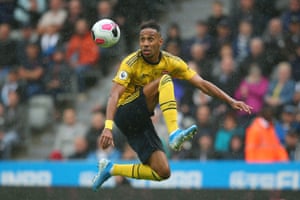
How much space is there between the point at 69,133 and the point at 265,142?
13.2 ft

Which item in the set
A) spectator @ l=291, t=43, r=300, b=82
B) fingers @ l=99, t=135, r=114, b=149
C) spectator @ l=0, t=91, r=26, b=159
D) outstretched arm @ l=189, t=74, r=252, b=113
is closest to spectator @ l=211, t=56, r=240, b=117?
spectator @ l=291, t=43, r=300, b=82

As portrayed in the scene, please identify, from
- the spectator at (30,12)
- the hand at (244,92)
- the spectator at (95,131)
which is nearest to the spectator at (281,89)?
the hand at (244,92)

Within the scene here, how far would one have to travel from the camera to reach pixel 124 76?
9.43 metres

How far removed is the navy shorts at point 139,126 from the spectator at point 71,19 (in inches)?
264

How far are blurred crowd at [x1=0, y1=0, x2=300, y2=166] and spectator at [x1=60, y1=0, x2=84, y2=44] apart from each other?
0.06ft

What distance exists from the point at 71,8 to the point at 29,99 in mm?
1773

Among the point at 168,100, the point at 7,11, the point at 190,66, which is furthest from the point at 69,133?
the point at 168,100

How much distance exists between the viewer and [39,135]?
1638cm

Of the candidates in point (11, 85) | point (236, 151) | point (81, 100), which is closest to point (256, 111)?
point (236, 151)

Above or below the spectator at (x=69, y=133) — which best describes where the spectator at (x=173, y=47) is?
above

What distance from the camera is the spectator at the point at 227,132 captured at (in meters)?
12.9

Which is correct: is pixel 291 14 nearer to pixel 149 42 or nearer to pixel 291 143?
pixel 291 143

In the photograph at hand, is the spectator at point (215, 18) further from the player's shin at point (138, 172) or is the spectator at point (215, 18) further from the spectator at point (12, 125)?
the player's shin at point (138, 172)

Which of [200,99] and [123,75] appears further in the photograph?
[200,99]
